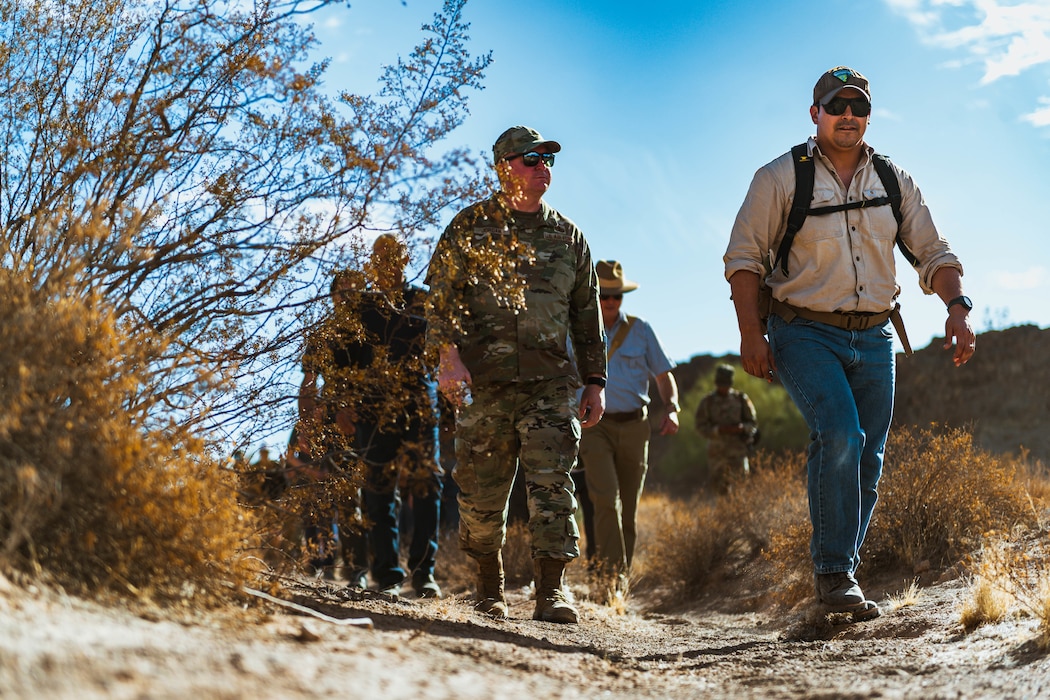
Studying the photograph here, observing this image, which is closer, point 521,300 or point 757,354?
point 521,300

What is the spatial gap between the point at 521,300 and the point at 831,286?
4.66 ft

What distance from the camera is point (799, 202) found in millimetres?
4812

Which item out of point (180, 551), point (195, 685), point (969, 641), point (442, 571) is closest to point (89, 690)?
point (195, 685)

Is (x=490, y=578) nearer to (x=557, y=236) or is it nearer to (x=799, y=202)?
(x=557, y=236)

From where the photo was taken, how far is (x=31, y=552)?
2797 mm

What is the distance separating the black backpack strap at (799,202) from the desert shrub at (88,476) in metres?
2.80

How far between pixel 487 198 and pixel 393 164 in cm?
45

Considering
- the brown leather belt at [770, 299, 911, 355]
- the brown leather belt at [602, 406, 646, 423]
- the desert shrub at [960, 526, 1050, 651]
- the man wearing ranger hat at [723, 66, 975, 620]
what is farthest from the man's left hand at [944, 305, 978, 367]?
the brown leather belt at [602, 406, 646, 423]

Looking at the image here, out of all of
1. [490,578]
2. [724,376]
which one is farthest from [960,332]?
[724,376]

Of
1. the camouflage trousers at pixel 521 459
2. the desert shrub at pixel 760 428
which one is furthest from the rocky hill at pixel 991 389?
the camouflage trousers at pixel 521 459

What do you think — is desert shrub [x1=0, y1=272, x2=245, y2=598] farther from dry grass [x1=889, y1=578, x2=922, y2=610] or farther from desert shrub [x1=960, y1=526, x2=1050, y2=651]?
dry grass [x1=889, y1=578, x2=922, y2=610]

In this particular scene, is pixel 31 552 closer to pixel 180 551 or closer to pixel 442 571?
pixel 180 551

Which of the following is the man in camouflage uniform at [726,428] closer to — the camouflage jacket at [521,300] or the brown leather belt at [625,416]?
the brown leather belt at [625,416]

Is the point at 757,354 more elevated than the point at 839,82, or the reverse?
the point at 839,82
